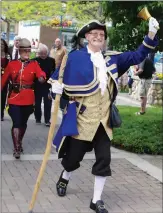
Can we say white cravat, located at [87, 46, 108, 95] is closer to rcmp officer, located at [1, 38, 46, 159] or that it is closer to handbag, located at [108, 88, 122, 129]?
handbag, located at [108, 88, 122, 129]

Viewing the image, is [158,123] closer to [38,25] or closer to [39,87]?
[39,87]

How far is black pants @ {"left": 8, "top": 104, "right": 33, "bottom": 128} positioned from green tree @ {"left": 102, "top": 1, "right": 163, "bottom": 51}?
2.31 meters

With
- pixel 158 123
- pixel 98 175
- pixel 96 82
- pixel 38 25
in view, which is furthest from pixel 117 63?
pixel 38 25

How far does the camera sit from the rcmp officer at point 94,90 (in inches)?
187

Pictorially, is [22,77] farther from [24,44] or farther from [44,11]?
[44,11]

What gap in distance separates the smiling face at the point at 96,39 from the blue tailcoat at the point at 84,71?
98 millimetres

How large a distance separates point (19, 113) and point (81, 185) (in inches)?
70.3

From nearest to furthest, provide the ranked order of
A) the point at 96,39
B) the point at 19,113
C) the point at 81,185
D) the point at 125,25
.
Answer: the point at 96,39
the point at 81,185
the point at 19,113
the point at 125,25

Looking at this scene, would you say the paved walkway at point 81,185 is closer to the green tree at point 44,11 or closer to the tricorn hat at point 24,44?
the tricorn hat at point 24,44

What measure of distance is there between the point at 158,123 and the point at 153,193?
4.25 m

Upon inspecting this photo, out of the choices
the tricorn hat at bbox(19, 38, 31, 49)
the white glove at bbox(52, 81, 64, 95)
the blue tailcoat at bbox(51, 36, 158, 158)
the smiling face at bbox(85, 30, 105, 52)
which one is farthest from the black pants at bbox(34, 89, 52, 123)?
the white glove at bbox(52, 81, 64, 95)

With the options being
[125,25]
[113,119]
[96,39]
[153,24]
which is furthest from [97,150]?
[125,25]

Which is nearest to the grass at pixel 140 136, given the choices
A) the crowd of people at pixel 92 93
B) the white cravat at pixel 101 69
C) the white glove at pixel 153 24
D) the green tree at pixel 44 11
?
the crowd of people at pixel 92 93

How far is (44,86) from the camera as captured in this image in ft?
33.1
